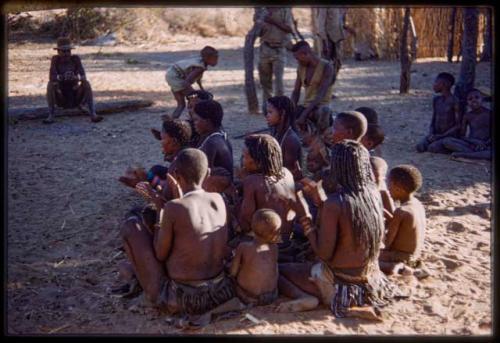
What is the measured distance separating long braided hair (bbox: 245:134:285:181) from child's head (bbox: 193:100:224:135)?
1006 millimetres

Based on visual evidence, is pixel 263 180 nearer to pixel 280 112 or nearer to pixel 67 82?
pixel 280 112

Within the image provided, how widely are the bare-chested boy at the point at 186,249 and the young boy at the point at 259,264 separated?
100mm

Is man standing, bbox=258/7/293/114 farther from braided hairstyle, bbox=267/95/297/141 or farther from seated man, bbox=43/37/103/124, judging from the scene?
braided hairstyle, bbox=267/95/297/141

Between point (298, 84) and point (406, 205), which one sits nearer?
point (406, 205)

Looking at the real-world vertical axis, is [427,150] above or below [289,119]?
below

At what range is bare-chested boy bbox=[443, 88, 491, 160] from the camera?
786 centimetres

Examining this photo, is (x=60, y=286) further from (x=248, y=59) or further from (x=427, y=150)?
(x=248, y=59)

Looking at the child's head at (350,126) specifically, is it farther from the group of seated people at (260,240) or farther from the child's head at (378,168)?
the group of seated people at (260,240)

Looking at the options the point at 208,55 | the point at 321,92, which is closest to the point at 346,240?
the point at 321,92

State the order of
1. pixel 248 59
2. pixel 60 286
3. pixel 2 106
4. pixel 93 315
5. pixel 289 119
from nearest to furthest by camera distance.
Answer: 1. pixel 93 315
2. pixel 60 286
3. pixel 2 106
4. pixel 289 119
5. pixel 248 59

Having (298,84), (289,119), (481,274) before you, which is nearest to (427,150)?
(298,84)

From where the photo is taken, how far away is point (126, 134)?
9117 mm

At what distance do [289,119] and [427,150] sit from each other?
317 centimetres

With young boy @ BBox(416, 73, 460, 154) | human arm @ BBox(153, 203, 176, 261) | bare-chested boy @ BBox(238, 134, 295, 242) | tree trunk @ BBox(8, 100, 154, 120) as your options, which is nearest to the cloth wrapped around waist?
human arm @ BBox(153, 203, 176, 261)
